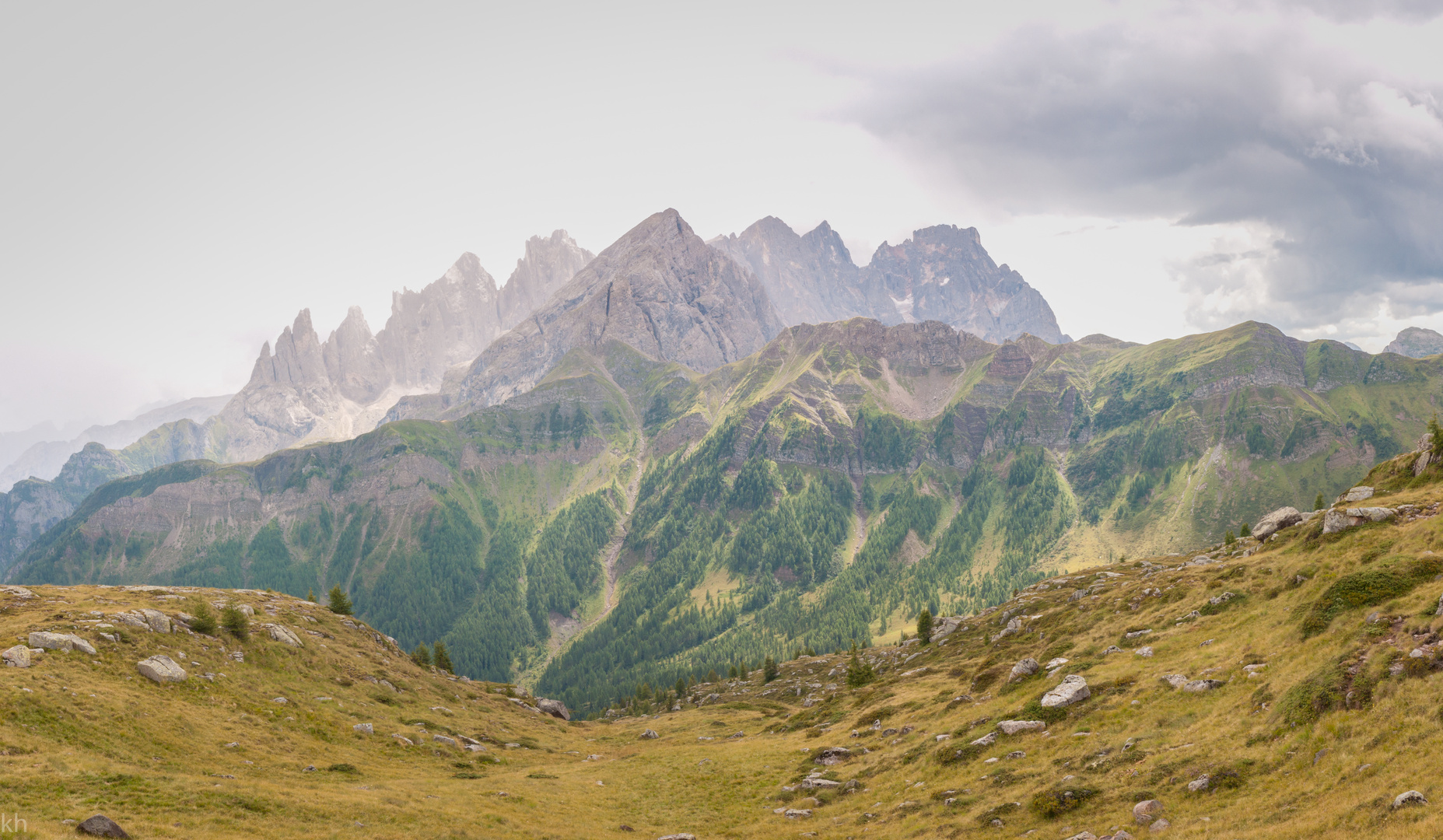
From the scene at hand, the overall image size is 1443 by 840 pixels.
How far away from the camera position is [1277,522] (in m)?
74.6

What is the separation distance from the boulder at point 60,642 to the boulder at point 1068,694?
81.0 meters

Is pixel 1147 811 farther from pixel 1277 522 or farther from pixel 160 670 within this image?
pixel 160 670

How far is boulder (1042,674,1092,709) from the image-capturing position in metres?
50.6

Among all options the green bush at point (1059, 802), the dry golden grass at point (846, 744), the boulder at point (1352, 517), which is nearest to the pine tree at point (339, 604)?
the dry golden grass at point (846, 744)

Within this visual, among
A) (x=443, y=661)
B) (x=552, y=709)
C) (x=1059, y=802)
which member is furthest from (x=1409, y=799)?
(x=443, y=661)

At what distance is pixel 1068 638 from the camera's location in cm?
7306

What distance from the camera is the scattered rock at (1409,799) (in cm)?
2395

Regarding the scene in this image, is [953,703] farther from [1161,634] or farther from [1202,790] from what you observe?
[1202,790]

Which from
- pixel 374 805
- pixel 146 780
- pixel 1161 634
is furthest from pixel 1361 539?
pixel 146 780

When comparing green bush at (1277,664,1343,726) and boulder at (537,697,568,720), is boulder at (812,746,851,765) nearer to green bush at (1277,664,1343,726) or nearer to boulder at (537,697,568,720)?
green bush at (1277,664,1343,726)

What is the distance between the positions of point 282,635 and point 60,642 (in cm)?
2383

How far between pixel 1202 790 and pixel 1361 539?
103 ft

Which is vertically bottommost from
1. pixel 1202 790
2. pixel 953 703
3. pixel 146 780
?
pixel 953 703

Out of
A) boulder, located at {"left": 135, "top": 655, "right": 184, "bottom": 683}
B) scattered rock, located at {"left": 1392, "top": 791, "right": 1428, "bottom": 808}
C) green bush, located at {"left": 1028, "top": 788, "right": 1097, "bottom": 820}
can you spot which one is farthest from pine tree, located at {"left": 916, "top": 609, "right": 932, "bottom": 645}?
boulder, located at {"left": 135, "top": 655, "right": 184, "bottom": 683}
